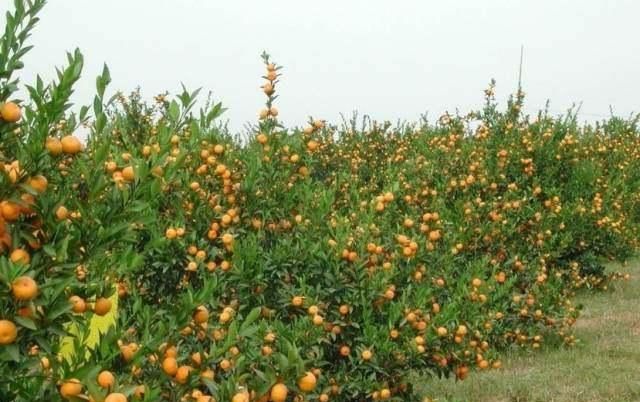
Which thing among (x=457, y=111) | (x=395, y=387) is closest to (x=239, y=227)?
(x=395, y=387)

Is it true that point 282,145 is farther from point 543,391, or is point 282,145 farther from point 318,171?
point 318,171

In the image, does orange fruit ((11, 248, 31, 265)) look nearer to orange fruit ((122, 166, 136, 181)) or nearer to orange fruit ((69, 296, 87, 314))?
orange fruit ((69, 296, 87, 314))

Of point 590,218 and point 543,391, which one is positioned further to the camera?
point 590,218

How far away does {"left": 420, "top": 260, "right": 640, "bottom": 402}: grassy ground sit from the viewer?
678 centimetres

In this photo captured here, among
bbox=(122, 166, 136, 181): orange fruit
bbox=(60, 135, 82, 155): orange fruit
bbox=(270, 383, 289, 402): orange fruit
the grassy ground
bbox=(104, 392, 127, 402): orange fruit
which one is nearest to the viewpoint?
bbox=(104, 392, 127, 402): orange fruit

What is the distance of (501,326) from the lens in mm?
7957

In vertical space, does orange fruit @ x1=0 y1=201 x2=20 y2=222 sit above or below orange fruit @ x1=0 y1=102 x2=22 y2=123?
below

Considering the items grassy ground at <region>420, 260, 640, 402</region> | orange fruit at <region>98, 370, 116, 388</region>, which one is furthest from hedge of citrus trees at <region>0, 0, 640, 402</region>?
grassy ground at <region>420, 260, 640, 402</region>

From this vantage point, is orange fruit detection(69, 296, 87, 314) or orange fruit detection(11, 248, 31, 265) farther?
orange fruit detection(69, 296, 87, 314)

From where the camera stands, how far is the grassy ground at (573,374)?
6.78m

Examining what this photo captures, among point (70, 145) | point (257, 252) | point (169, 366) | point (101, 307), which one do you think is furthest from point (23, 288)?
point (257, 252)

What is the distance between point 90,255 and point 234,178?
8.61 feet

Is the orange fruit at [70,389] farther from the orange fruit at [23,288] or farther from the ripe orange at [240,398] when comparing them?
the ripe orange at [240,398]

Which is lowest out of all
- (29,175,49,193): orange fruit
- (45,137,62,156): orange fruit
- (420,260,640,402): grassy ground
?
(420,260,640,402): grassy ground
